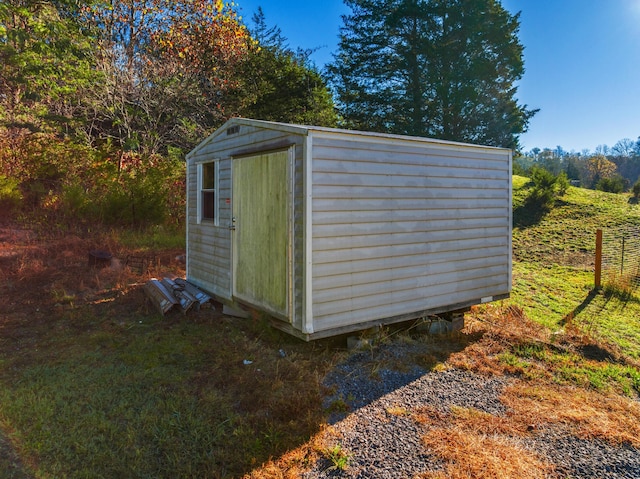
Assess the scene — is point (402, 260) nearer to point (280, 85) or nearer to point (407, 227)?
point (407, 227)

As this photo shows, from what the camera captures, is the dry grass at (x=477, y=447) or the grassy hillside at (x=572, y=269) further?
the grassy hillside at (x=572, y=269)

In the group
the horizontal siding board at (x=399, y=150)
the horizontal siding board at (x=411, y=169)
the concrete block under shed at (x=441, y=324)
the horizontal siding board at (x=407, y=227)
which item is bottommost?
the concrete block under shed at (x=441, y=324)

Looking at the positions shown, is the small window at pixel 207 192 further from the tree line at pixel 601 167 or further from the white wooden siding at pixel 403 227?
the tree line at pixel 601 167

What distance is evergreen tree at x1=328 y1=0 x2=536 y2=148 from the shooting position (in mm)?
14016

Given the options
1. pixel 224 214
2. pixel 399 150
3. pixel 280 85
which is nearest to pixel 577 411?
pixel 399 150

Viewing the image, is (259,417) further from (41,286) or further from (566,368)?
(41,286)

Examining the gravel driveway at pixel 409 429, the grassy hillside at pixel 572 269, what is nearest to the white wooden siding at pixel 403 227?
the gravel driveway at pixel 409 429

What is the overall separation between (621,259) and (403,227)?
738 centimetres

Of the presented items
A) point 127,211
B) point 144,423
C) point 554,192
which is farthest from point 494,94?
point 144,423

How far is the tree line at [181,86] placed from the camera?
372 inches

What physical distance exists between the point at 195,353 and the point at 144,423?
4.33ft

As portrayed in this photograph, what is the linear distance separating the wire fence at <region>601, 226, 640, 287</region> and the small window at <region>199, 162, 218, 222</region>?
7572mm

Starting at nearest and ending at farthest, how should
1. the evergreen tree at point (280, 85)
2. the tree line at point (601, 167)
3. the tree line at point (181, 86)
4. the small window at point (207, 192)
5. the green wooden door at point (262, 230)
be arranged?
the green wooden door at point (262, 230), the small window at point (207, 192), the tree line at point (181, 86), the evergreen tree at point (280, 85), the tree line at point (601, 167)

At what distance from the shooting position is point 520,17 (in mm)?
14453
